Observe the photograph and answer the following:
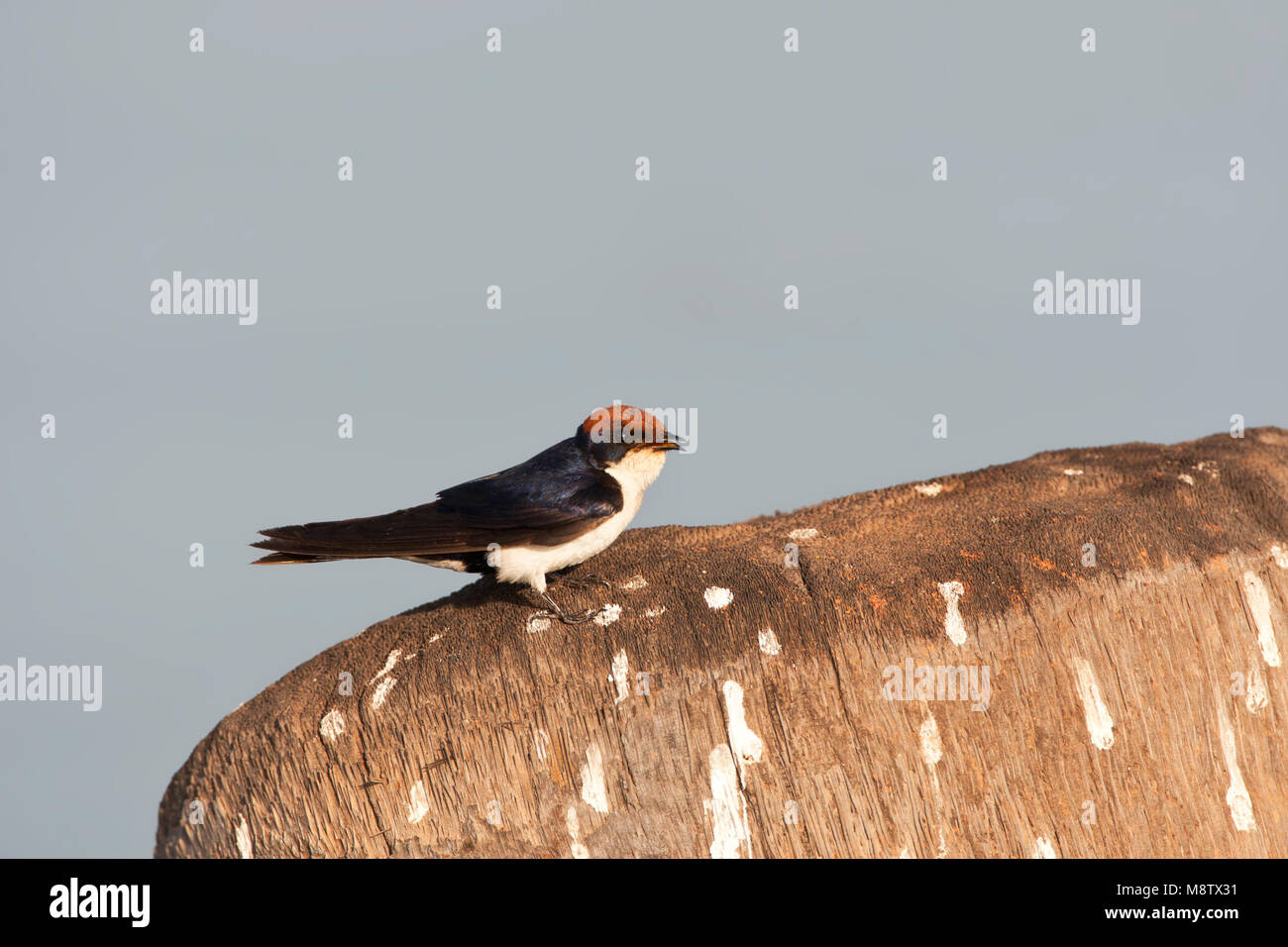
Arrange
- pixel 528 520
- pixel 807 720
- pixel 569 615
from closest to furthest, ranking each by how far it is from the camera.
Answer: pixel 807 720, pixel 569 615, pixel 528 520

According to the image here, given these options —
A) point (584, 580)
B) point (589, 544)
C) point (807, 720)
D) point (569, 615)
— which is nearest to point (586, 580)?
point (584, 580)

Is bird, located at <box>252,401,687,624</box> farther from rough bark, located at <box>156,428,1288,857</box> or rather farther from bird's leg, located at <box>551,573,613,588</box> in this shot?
rough bark, located at <box>156,428,1288,857</box>

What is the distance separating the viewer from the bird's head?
6738 millimetres

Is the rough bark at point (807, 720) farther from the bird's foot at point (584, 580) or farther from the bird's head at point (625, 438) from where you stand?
the bird's head at point (625, 438)

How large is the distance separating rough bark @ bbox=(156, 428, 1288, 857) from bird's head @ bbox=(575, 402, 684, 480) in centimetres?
60

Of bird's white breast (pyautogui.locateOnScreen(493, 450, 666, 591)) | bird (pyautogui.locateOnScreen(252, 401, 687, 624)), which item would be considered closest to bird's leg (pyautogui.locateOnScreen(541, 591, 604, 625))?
bird (pyautogui.locateOnScreen(252, 401, 687, 624))

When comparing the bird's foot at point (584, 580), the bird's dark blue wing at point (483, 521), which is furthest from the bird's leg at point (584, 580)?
the bird's dark blue wing at point (483, 521)

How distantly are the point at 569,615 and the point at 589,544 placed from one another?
492 millimetres

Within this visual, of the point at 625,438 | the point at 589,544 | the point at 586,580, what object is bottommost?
the point at 586,580

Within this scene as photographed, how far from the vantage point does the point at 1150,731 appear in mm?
6176

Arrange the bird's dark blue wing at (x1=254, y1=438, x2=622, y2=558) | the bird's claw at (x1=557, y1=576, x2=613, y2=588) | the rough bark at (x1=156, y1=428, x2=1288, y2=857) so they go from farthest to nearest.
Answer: the bird's claw at (x1=557, y1=576, x2=613, y2=588) → the bird's dark blue wing at (x1=254, y1=438, x2=622, y2=558) → the rough bark at (x1=156, y1=428, x2=1288, y2=857)

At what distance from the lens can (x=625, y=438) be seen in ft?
22.1

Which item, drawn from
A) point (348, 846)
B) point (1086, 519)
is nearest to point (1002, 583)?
point (1086, 519)

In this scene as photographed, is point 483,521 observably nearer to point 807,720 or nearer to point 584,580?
point 584,580
